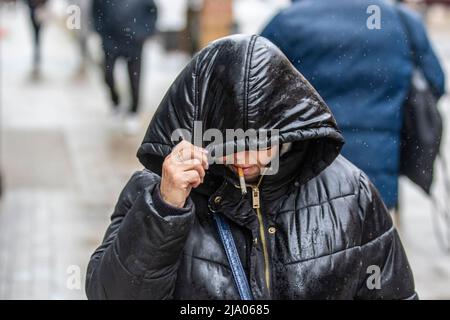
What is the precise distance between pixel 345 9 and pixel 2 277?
3.28 m

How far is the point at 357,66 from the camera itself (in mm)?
4008

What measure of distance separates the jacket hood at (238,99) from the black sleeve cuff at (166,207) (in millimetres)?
136

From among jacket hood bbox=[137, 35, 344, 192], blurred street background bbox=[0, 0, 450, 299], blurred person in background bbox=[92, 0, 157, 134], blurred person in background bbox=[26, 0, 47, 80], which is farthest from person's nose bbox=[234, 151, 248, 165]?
blurred person in background bbox=[26, 0, 47, 80]

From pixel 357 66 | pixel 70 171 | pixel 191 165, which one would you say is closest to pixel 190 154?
pixel 191 165

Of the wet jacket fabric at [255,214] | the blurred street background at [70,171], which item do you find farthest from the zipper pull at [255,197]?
the blurred street background at [70,171]

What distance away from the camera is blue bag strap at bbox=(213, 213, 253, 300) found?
243cm

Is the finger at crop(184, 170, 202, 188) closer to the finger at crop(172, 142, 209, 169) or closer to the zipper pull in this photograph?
the finger at crop(172, 142, 209, 169)

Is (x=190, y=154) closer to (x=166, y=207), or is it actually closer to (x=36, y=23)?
(x=166, y=207)

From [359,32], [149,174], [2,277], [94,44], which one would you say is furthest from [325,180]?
[94,44]

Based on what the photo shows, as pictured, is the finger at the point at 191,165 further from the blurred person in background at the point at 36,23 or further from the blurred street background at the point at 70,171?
the blurred person in background at the point at 36,23

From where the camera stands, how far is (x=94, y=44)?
59.9 ft

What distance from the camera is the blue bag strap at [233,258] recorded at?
7.98 ft
